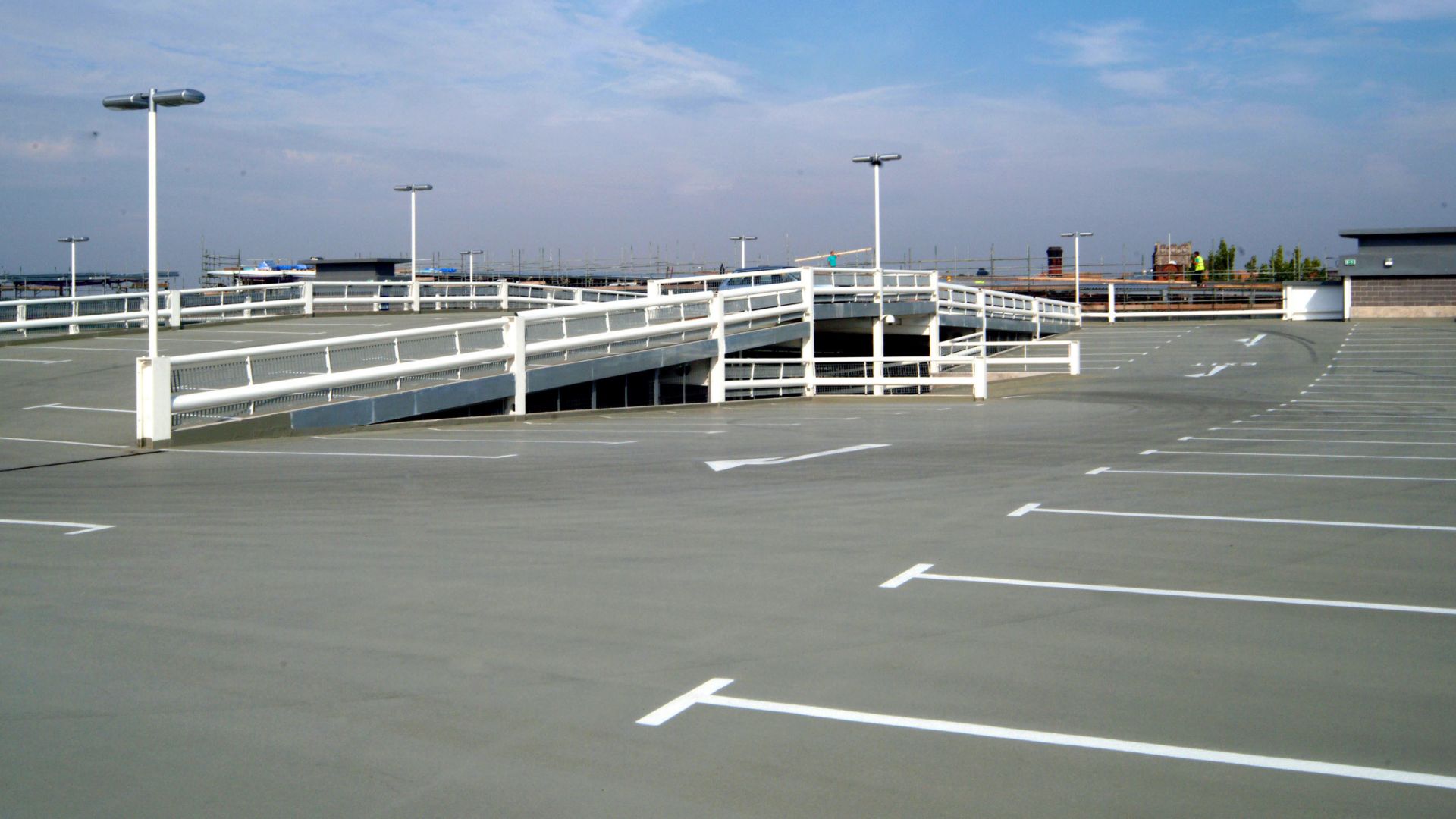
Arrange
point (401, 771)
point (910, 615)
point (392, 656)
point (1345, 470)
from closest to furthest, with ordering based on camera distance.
A: point (401, 771) < point (392, 656) < point (910, 615) < point (1345, 470)

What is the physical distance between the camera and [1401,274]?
5328 centimetres

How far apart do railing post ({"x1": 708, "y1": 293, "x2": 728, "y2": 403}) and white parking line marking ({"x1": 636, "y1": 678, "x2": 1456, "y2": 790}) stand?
22.0 m

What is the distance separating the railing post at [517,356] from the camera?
21875mm

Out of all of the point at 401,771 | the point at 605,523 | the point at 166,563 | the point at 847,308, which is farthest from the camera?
the point at 847,308

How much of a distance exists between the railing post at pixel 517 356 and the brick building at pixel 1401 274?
46.2 m

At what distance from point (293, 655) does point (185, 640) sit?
0.75m

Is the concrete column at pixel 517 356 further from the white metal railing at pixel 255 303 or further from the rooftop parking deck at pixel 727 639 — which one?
the white metal railing at pixel 255 303

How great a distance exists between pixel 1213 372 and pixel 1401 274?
80.8ft

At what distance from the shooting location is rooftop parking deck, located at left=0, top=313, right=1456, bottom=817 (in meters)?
4.25

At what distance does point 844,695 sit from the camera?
203 inches

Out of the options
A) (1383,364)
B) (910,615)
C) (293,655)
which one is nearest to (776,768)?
(910,615)

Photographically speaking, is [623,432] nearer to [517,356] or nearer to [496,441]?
[496,441]

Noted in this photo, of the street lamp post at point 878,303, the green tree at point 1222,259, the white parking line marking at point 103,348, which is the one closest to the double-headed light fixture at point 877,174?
the street lamp post at point 878,303

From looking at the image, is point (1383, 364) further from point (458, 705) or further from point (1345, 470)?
point (458, 705)
